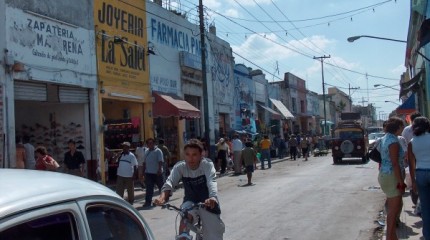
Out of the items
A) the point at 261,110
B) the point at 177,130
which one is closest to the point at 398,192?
the point at 177,130

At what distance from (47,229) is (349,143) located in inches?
1009

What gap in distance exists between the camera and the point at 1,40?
13.8 metres

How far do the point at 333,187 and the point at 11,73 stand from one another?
32.4 feet

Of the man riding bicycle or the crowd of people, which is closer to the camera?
the man riding bicycle

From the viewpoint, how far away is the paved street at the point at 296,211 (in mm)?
8797

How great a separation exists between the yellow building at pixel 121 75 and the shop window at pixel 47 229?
1609 cm

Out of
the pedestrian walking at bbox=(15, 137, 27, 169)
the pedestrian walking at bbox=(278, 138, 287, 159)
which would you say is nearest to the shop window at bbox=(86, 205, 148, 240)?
the pedestrian walking at bbox=(15, 137, 27, 169)

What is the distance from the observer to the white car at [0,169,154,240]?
2021 mm

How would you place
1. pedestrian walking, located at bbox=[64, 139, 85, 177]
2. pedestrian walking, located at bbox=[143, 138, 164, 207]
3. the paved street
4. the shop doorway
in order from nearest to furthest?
the paved street
pedestrian walking, located at bbox=[143, 138, 164, 207]
pedestrian walking, located at bbox=[64, 139, 85, 177]
the shop doorway

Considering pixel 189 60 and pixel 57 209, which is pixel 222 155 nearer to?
pixel 189 60

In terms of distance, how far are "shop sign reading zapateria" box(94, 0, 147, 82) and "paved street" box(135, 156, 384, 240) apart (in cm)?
564

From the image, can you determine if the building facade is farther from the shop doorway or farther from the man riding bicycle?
the man riding bicycle

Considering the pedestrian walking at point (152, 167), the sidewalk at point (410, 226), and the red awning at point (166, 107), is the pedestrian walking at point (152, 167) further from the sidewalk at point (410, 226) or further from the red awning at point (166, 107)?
the red awning at point (166, 107)

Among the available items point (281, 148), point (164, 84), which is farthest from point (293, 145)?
point (164, 84)
